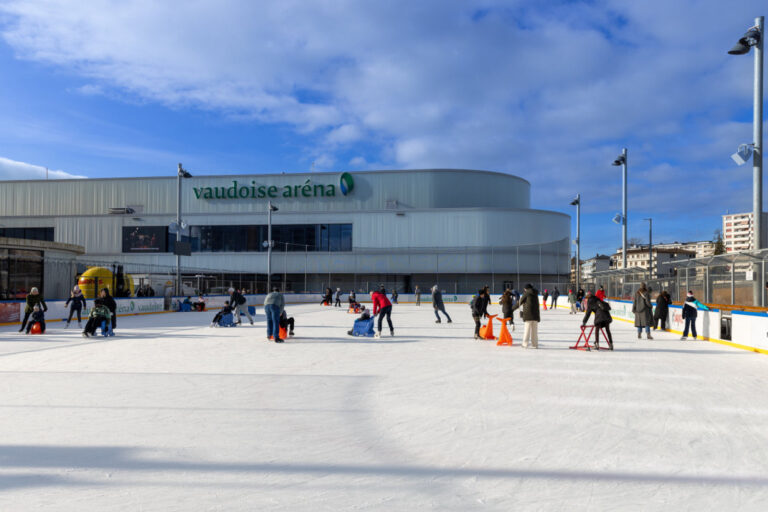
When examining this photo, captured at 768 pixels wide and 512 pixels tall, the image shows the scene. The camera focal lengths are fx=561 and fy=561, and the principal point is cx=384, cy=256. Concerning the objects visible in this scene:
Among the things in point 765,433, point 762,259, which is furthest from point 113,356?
point 762,259

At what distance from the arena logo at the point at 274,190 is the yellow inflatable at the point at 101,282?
2820 cm

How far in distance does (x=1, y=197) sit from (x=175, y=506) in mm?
78981

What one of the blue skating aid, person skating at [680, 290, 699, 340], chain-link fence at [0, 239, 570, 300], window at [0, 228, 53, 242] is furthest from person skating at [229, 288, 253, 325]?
window at [0, 228, 53, 242]

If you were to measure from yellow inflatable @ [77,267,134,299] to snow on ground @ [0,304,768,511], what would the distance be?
23333mm

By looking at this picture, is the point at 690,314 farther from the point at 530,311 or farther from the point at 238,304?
the point at 238,304

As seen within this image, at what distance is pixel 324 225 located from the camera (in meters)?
59.7

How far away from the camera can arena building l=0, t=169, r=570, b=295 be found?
5647 centimetres

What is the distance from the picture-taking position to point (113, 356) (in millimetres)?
12312

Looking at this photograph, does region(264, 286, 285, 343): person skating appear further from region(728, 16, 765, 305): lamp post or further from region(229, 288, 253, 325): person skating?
region(728, 16, 765, 305): lamp post

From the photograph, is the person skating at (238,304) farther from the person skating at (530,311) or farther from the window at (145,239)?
the window at (145,239)

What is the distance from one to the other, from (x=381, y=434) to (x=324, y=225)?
5445 centimetres

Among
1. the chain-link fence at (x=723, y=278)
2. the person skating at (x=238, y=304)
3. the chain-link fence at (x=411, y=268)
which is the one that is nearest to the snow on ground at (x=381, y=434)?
the chain-link fence at (x=723, y=278)

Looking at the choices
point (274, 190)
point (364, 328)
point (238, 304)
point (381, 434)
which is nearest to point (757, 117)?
point (364, 328)

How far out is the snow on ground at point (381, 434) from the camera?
417cm
